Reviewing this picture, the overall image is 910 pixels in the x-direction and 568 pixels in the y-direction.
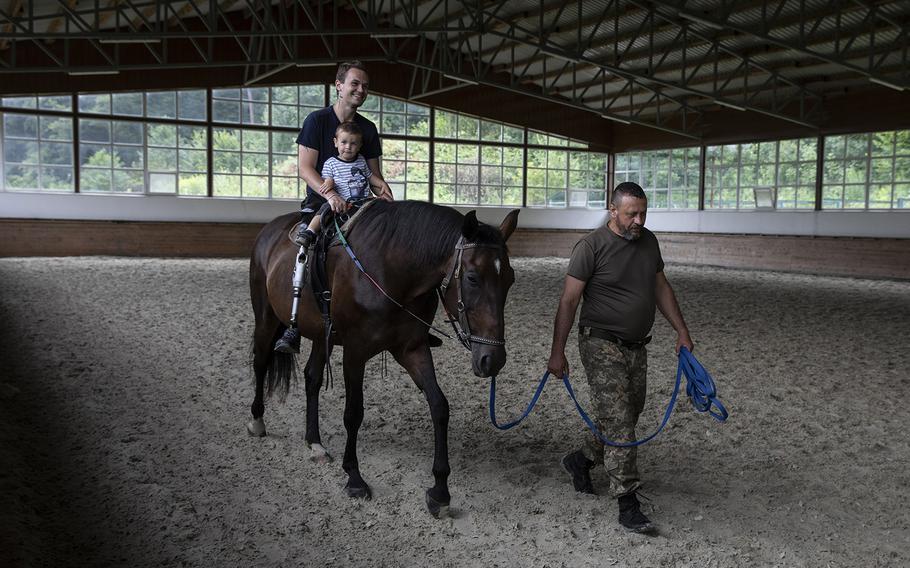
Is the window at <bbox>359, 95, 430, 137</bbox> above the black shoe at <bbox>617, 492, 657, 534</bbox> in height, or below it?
above

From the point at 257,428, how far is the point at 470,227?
2.15 meters

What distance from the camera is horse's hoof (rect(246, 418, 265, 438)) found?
433 centimetres

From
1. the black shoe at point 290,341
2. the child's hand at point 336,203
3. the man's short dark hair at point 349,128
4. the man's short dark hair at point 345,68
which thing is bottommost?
the black shoe at point 290,341

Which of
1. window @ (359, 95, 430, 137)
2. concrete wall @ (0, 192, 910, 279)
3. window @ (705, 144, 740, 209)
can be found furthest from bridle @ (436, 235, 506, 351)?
window @ (705, 144, 740, 209)

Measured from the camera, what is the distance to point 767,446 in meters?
4.27

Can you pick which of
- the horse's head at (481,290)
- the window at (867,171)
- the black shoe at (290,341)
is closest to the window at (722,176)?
the window at (867,171)

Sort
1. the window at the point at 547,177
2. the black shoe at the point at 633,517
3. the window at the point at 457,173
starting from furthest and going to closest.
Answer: the window at the point at 547,177
the window at the point at 457,173
the black shoe at the point at 633,517

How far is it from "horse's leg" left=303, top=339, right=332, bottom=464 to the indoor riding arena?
Answer: 0.03m

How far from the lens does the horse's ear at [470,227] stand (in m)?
2.96

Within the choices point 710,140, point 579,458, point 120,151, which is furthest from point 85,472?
point 710,140

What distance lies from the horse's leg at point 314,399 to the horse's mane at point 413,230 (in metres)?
0.85

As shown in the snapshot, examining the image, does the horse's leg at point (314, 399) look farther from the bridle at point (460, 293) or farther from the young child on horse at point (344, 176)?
the bridle at point (460, 293)

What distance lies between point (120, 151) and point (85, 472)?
56.7 ft

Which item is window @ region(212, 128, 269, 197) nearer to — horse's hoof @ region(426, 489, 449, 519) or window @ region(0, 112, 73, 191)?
window @ region(0, 112, 73, 191)
